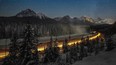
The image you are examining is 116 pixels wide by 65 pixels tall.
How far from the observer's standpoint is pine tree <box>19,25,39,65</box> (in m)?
27.1

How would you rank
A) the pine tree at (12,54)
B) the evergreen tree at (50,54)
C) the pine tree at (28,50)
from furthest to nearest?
the evergreen tree at (50,54) → the pine tree at (28,50) → the pine tree at (12,54)

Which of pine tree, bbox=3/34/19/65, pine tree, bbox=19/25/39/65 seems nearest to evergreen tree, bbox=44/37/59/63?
pine tree, bbox=19/25/39/65

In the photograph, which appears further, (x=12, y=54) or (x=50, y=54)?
(x=50, y=54)

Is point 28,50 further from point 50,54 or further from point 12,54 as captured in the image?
point 50,54

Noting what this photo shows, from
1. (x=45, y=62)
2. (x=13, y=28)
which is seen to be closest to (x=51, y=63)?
(x=45, y=62)

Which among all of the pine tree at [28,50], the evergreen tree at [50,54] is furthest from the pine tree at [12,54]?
the evergreen tree at [50,54]

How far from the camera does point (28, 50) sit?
94.1ft

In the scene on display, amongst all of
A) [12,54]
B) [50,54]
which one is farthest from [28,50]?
[50,54]

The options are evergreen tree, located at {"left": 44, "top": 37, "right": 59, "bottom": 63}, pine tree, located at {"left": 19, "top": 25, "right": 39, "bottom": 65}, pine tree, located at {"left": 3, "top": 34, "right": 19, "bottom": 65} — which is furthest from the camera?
evergreen tree, located at {"left": 44, "top": 37, "right": 59, "bottom": 63}

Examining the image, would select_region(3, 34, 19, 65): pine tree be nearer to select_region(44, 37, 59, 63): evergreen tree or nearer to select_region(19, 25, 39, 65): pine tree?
select_region(19, 25, 39, 65): pine tree

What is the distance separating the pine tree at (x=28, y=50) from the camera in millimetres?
27114

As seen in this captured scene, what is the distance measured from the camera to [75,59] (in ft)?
116

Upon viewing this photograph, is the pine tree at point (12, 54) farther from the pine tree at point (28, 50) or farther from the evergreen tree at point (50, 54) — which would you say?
the evergreen tree at point (50, 54)

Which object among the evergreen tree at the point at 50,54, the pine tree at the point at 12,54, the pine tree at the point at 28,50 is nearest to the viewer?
the pine tree at the point at 12,54
